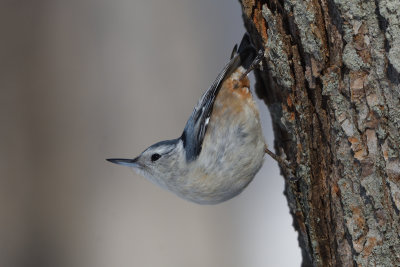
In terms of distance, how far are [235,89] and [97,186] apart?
1.89 m

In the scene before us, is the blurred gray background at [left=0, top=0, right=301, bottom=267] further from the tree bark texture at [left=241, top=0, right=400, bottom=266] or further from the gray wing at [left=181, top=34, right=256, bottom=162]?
the tree bark texture at [left=241, top=0, right=400, bottom=266]

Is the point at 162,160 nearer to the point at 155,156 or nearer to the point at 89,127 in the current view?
the point at 155,156

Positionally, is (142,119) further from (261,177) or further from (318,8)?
(318,8)

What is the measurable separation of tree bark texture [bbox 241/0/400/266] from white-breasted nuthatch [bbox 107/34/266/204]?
0.38 metres

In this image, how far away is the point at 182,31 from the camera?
412 centimetres

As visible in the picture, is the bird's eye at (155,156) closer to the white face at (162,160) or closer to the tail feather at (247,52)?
the white face at (162,160)

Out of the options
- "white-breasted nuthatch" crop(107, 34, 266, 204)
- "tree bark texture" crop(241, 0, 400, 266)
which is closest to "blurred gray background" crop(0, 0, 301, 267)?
"white-breasted nuthatch" crop(107, 34, 266, 204)

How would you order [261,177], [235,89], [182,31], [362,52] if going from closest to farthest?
[362,52], [235,89], [182,31], [261,177]

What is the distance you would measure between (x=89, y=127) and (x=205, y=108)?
174 centimetres

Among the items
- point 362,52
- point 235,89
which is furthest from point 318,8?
point 235,89

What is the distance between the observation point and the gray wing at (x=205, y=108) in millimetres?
2375

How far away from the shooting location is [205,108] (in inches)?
94.6

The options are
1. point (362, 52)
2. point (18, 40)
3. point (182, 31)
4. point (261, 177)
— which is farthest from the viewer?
point (261, 177)

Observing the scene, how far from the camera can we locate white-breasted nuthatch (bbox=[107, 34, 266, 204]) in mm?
2297
